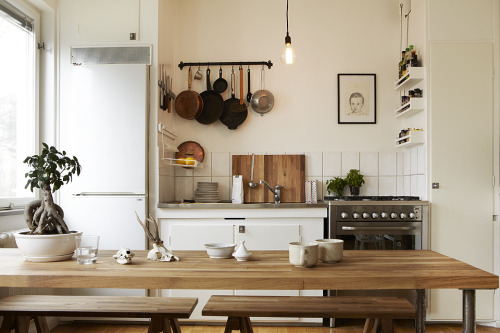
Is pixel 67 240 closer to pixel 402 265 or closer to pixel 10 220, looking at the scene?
pixel 402 265

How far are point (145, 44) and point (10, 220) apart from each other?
1616 millimetres

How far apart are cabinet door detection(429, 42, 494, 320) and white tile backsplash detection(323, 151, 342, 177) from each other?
86cm

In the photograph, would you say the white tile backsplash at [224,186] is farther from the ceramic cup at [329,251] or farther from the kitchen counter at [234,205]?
the ceramic cup at [329,251]

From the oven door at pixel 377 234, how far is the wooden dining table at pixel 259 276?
1.67 metres

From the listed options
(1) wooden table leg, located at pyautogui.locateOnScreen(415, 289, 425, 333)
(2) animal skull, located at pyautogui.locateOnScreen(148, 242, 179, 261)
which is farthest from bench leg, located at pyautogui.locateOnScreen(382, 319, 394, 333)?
(2) animal skull, located at pyautogui.locateOnScreen(148, 242, 179, 261)

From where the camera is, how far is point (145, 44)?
11.4 feet

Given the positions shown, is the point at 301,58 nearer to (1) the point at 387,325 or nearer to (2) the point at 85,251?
(1) the point at 387,325

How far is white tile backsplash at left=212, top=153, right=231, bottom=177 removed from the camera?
4.09m

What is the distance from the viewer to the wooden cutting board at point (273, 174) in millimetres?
3982

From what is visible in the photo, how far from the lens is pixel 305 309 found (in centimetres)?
214

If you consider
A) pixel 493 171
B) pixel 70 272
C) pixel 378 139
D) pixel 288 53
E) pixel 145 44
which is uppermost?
pixel 145 44

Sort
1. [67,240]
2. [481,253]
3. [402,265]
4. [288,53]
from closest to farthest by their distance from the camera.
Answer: [402,265], [67,240], [288,53], [481,253]

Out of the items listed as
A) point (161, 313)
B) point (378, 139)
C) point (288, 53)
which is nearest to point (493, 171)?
point (378, 139)

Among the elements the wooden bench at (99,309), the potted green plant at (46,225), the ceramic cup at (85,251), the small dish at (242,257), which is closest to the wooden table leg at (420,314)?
the small dish at (242,257)
